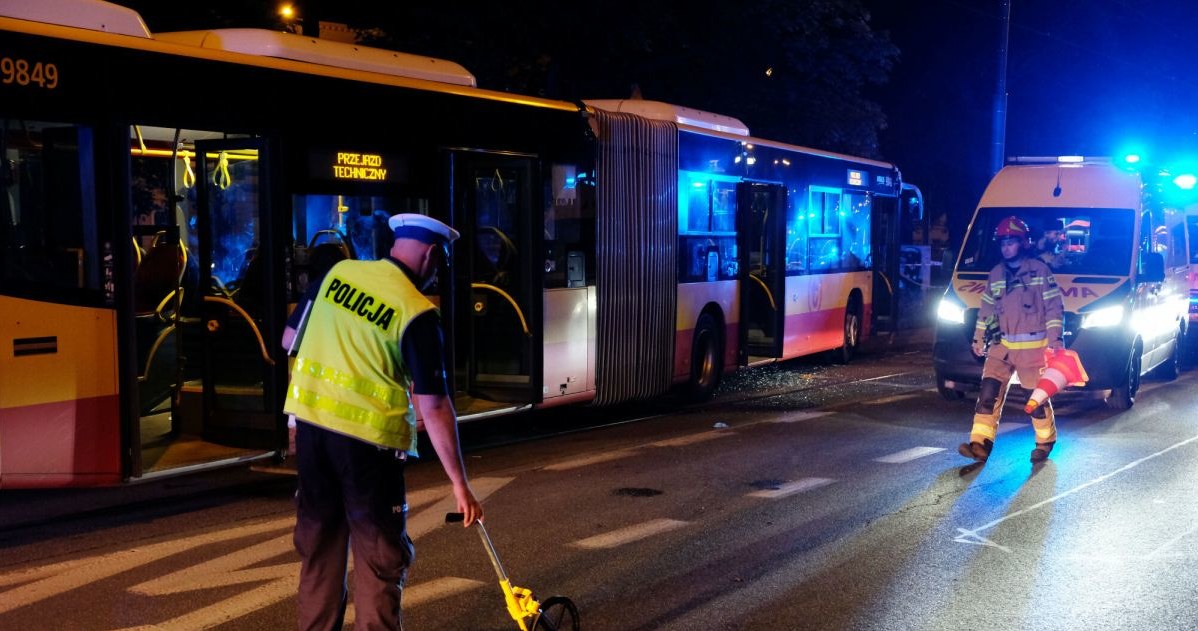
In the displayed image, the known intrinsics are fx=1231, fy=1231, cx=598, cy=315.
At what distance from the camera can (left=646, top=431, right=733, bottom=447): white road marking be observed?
10.8 metres

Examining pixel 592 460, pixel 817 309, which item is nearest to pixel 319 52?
pixel 592 460

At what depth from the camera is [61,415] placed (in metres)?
7.44

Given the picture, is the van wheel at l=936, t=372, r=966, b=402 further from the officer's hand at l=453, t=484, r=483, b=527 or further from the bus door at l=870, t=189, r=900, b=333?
the officer's hand at l=453, t=484, r=483, b=527

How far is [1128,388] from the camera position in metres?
13.0

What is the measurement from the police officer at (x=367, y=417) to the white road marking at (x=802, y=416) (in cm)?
792

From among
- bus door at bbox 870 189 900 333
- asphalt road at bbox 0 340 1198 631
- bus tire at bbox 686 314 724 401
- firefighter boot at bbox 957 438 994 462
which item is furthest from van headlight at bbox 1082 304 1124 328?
bus door at bbox 870 189 900 333

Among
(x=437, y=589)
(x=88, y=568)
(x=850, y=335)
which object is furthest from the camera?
(x=850, y=335)

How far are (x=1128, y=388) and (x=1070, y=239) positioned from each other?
1.69m

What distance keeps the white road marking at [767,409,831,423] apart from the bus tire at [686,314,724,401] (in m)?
1.36

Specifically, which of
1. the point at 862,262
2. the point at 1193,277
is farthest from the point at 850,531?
the point at 1193,277

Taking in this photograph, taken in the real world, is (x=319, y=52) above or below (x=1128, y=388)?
above

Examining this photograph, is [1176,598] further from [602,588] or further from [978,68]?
[978,68]

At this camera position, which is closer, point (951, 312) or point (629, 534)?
point (629, 534)

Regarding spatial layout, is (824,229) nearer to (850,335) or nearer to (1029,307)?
(850,335)
